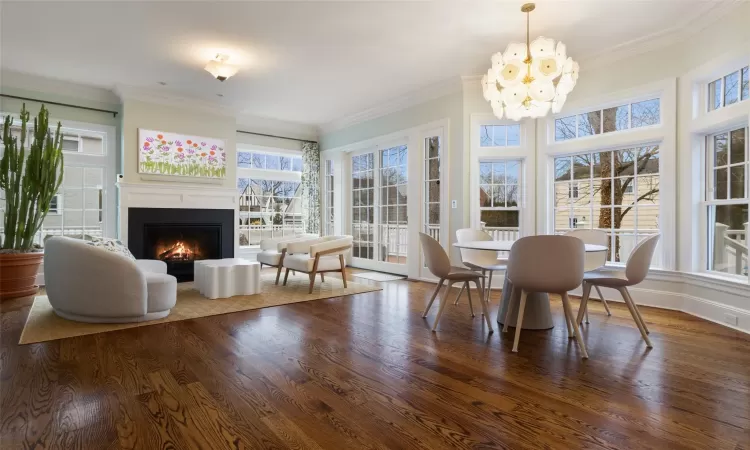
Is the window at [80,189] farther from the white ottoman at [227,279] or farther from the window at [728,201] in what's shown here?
the window at [728,201]

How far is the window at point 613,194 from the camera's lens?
431cm

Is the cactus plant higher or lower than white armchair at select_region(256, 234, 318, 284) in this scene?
higher

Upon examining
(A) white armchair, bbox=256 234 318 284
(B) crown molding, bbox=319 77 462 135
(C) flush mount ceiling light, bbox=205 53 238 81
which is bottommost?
(A) white armchair, bbox=256 234 318 284

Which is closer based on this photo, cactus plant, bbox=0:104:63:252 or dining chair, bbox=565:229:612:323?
dining chair, bbox=565:229:612:323

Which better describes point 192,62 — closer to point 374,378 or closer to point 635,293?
point 374,378

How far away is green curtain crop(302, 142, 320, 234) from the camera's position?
7.78 m

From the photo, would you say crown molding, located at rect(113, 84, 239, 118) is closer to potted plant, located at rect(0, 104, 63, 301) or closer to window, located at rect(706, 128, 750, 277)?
potted plant, located at rect(0, 104, 63, 301)

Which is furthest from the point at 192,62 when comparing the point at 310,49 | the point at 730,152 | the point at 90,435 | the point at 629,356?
the point at 730,152

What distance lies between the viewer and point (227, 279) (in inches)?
175

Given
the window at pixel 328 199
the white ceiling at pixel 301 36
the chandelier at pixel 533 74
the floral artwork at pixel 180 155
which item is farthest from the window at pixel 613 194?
the floral artwork at pixel 180 155

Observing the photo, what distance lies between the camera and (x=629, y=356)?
261 cm

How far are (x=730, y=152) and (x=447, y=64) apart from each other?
2956mm

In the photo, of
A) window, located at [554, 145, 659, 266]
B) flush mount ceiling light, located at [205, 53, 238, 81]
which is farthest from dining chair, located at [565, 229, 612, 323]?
flush mount ceiling light, located at [205, 53, 238, 81]

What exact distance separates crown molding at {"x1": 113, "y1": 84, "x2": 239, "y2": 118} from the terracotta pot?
2.46 meters
